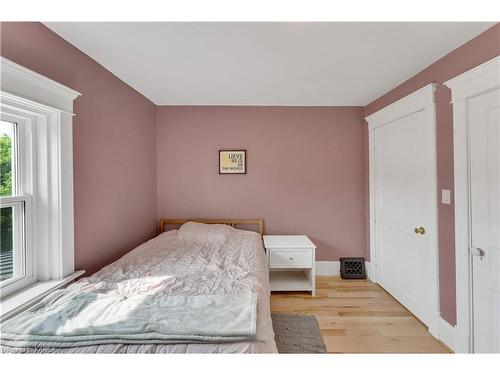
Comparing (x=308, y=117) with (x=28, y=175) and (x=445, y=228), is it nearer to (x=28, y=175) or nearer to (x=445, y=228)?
(x=445, y=228)

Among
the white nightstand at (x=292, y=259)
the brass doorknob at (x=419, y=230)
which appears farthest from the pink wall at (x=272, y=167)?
the brass doorknob at (x=419, y=230)

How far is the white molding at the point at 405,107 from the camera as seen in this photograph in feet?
6.64

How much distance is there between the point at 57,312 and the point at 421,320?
9.28 ft

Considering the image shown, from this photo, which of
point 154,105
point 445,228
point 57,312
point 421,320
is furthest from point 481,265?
point 154,105

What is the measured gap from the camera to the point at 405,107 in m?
2.34

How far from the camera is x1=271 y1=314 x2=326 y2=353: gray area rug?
1.84m

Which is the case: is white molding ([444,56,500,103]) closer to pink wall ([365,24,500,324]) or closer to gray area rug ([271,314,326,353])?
pink wall ([365,24,500,324])

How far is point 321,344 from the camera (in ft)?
6.15

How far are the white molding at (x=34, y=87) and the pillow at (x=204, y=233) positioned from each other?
1.65m

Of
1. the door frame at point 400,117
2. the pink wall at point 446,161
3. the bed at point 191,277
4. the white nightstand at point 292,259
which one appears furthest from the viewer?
the white nightstand at point 292,259

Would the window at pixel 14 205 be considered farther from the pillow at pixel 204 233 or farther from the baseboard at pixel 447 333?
the baseboard at pixel 447 333

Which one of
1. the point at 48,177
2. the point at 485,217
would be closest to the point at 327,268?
the point at 485,217

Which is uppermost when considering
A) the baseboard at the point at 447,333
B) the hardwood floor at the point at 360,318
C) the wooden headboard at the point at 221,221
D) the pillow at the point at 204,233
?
the wooden headboard at the point at 221,221

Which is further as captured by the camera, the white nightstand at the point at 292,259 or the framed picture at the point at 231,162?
the framed picture at the point at 231,162
